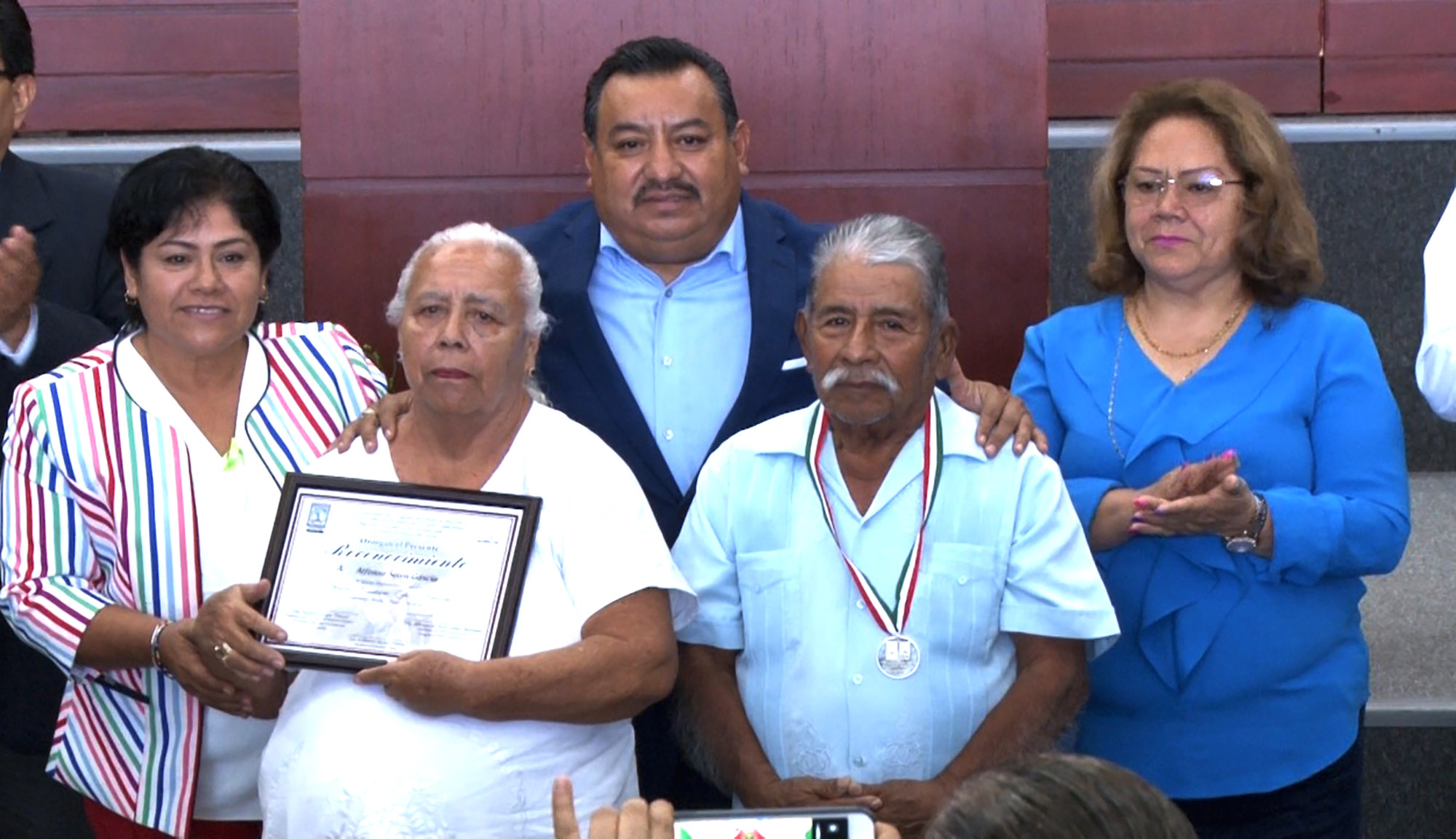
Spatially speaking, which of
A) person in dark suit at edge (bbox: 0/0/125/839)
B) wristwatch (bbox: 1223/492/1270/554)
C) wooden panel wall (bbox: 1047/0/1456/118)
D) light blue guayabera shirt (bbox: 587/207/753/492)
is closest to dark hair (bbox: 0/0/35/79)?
person in dark suit at edge (bbox: 0/0/125/839)

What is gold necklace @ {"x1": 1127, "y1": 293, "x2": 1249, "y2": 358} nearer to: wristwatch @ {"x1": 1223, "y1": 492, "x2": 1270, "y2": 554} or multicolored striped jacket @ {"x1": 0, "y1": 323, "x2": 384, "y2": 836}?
wristwatch @ {"x1": 1223, "y1": 492, "x2": 1270, "y2": 554}

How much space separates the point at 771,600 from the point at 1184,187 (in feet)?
2.89

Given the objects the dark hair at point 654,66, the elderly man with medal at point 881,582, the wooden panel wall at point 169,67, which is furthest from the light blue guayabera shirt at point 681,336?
the wooden panel wall at point 169,67

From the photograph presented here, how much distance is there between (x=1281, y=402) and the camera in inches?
109

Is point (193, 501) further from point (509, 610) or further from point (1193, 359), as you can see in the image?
point (1193, 359)

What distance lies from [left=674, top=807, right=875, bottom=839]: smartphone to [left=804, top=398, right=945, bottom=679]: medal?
502mm

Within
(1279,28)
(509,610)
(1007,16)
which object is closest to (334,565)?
(509,610)

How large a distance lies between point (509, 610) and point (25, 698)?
927 millimetres

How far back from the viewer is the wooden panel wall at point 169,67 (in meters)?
5.26

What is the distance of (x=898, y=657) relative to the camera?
8.53ft

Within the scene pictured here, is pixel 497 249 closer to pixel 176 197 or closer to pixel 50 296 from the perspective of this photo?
pixel 176 197

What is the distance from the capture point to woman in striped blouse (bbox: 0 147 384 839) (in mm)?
2600

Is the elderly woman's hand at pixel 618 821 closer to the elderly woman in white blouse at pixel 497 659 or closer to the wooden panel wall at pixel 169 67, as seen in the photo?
the elderly woman in white blouse at pixel 497 659

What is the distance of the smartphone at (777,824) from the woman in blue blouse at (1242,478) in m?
0.80
